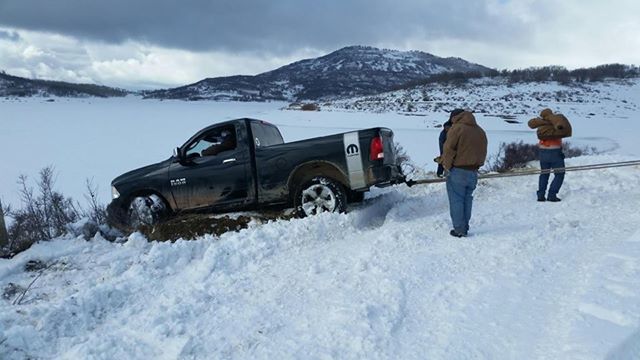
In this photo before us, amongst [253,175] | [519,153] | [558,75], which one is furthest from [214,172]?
[558,75]

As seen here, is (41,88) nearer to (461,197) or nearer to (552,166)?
(552,166)

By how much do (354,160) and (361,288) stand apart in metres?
2.79

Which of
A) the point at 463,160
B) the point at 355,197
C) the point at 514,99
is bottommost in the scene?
the point at 514,99

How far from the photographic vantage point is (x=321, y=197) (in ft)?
24.4

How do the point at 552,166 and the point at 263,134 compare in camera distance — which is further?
the point at 552,166

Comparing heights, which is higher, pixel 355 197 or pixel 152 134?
pixel 355 197

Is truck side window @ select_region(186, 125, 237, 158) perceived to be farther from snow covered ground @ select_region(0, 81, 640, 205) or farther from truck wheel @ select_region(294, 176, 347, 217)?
snow covered ground @ select_region(0, 81, 640, 205)

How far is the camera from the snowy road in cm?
391

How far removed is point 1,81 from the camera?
5906 inches

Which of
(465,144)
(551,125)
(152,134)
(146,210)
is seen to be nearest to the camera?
(465,144)

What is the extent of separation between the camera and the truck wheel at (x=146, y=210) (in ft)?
26.2

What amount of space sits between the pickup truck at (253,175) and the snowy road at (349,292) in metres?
0.60

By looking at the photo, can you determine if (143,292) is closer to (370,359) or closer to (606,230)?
(370,359)

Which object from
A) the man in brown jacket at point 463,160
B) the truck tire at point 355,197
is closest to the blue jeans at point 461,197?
the man in brown jacket at point 463,160
